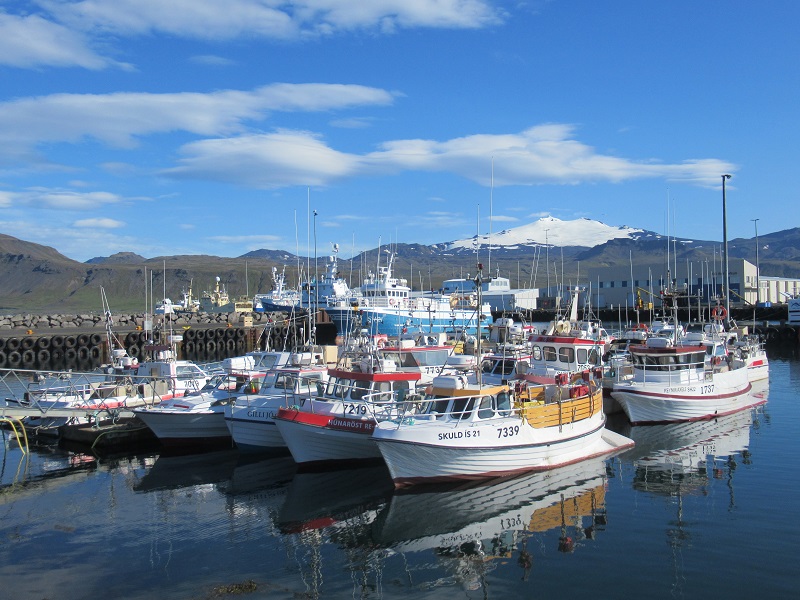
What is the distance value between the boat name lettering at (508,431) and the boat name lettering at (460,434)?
0.67 metres

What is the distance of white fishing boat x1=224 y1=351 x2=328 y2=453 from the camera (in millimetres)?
22938

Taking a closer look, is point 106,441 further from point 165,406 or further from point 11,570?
point 11,570

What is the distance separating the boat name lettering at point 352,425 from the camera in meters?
19.7

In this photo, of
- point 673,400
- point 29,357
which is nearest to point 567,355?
point 673,400

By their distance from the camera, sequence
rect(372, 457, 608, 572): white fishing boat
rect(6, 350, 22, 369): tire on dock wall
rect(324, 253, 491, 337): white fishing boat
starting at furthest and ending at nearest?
rect(324, 253, 491, 337): white fishing boat < rect(6, 350, 22, 369): tire on dock wall < rect(372, 457, 608, 572): white fishing boat

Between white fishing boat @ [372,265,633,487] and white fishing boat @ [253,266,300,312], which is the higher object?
white fishing boat @ [253,266,300,312]

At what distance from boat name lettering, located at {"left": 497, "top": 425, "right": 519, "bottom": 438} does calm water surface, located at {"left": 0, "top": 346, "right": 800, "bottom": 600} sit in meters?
1.31

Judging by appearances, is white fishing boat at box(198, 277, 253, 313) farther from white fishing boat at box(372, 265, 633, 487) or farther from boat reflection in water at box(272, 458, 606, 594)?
boat reflection in water at box(272, 458, 606, 594)

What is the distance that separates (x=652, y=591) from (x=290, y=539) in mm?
7450

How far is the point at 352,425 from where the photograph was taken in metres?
19.9

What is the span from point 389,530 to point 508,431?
4.76m

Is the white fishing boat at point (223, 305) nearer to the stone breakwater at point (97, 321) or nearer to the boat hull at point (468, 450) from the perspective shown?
the stone breakwater at point (97, 321)

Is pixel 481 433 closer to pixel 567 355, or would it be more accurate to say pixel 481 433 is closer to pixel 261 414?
pixel 261 414

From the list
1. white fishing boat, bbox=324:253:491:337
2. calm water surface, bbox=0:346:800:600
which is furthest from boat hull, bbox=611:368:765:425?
white fishing boat, bbox=324:253:491:337
